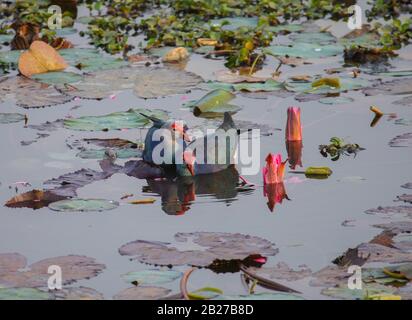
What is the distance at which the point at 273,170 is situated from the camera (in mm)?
5805

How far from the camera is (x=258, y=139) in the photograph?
21.5ft

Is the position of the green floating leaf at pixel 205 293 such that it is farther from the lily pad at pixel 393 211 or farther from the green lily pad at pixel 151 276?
the lily pad at pixel 393 211

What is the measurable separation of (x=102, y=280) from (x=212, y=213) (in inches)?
38.3

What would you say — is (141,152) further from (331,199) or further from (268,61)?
(268,61)

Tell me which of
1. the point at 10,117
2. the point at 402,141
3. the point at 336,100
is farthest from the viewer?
the point at 336,100

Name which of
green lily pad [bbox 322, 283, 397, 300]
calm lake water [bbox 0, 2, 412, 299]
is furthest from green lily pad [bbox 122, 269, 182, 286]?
green lily pad [bbox 322, 283, 397, 300]

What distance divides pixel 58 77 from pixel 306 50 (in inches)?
78.5

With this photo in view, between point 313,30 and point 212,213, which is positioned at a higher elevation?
point 313,30

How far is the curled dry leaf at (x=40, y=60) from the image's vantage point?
7.99 m

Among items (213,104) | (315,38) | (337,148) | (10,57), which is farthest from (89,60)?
(337,148)

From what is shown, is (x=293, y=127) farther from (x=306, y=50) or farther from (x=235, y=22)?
(x=235, y=22)

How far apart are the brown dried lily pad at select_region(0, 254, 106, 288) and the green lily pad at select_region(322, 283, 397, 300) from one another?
105 cm

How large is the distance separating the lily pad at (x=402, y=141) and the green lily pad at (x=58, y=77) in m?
2.52

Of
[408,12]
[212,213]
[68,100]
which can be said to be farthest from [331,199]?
[408,12]
